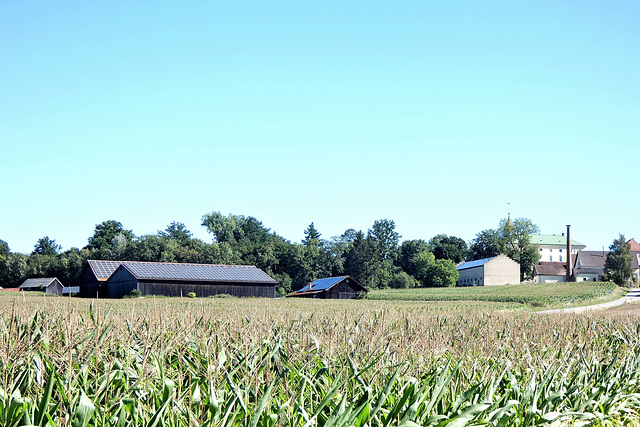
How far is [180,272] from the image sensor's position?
187ft

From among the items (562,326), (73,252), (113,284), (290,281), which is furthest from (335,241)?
(562,326)

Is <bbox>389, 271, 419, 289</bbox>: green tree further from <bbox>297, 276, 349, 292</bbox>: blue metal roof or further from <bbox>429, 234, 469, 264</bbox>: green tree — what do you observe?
<bbox>297, 276, 349, 292</bbox>: blue metal roof

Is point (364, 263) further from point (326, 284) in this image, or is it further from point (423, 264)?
point (326, 284)

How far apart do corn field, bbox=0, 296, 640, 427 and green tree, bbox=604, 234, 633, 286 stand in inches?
2907

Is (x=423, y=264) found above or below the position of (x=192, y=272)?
above

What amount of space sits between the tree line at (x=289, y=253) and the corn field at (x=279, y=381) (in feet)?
268

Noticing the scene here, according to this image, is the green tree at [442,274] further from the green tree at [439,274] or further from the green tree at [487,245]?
the green tree at [487,245]

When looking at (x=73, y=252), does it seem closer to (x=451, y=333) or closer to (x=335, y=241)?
(x=335, y=241)

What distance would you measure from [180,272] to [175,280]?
6.09ft

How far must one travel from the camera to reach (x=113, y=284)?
57781mm

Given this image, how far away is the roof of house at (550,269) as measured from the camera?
109375 mm

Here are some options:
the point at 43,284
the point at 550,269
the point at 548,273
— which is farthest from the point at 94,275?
the point at 550,269

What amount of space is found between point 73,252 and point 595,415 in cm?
9654

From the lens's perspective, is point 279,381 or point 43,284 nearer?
point 279,381
